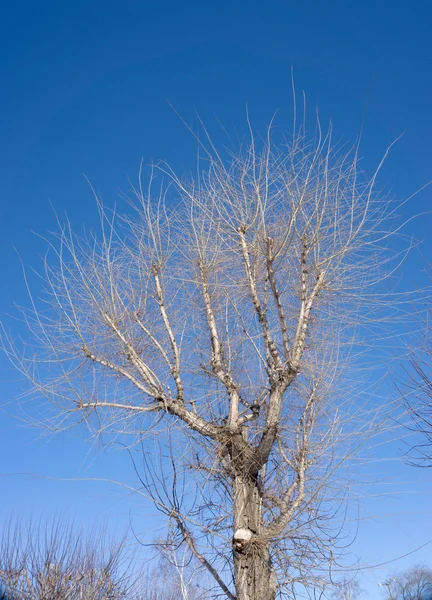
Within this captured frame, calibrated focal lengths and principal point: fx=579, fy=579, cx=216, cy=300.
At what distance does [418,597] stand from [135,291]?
39.1m

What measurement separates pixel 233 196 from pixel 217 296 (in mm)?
1254

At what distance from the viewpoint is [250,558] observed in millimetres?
5168

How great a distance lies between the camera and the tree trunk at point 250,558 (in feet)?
16.6

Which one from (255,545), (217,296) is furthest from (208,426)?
(217,296)

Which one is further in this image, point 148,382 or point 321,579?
point 148,382

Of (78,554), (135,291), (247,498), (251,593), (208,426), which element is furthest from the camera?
(78,554)

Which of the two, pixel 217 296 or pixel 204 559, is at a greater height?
pixel 217 296

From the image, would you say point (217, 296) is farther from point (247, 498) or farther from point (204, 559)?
point (204, 559)

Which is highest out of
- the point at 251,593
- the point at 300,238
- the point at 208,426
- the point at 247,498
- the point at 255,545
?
the point at 300,238

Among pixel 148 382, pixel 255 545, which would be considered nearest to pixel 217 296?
pixel 148 382

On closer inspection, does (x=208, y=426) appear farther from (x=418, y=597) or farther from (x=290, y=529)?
(x=418, y=597)

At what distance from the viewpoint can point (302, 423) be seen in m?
6.28

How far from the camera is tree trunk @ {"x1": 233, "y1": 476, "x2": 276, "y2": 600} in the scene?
199 inches

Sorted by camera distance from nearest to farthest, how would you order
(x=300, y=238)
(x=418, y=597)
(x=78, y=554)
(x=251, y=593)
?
(x=251, y=593), (x=300, y=238), (x=78, y=554), (x=418, y=597)
